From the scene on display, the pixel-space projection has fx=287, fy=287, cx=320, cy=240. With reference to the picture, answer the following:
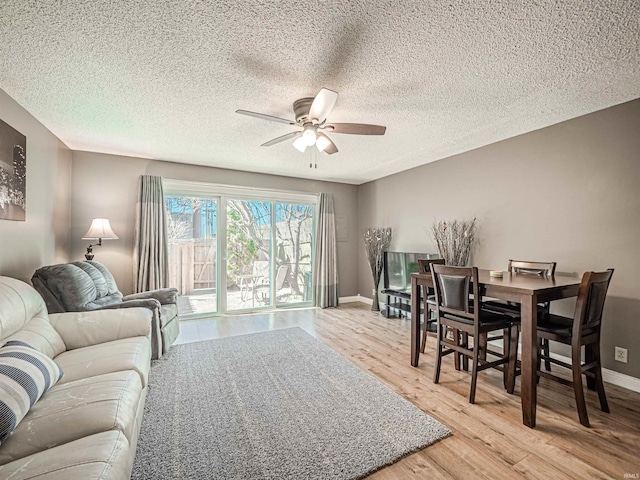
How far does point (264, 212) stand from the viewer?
5.07m

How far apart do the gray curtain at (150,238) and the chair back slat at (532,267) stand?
4.39 metres

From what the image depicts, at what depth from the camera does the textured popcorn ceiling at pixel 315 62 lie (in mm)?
1501

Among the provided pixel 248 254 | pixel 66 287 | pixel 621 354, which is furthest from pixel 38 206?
pixel 621 354

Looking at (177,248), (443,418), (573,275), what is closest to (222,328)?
(177,248)

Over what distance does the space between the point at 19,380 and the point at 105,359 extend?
0.54 meters

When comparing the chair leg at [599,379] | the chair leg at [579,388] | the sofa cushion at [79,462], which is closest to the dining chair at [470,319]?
the chair leg at [579,388]

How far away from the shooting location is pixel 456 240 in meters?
3.77

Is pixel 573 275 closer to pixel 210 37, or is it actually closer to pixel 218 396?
pixel 218 396

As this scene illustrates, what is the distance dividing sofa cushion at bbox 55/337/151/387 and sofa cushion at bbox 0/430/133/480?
658mm

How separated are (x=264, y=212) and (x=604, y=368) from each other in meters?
4.62

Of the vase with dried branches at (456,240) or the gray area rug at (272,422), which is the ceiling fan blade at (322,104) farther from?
the vase with dried branches at (456,240)

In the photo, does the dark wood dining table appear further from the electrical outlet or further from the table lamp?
the table lamp

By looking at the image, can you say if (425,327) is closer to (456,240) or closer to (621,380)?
(456,240)

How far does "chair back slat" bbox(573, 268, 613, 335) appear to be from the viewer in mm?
1889
